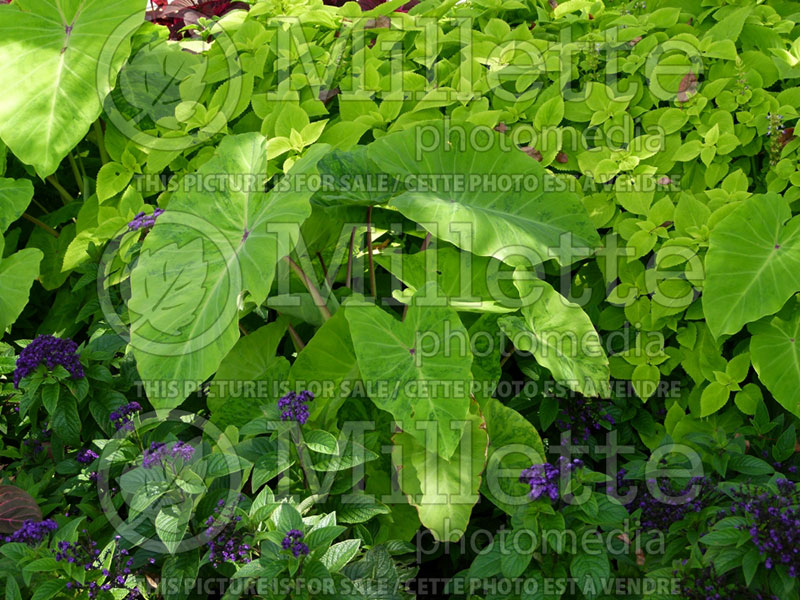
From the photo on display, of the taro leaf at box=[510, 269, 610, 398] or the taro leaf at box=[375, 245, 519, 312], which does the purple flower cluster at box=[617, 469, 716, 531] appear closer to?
the taro leaf at box=[510, 269, 610, 398]

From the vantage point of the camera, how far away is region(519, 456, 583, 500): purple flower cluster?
161 centimetres

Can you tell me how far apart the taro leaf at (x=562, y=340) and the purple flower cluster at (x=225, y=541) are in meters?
0.70

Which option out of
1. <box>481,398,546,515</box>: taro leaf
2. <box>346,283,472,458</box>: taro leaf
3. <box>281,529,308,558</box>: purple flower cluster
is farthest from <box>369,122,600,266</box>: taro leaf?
<box>281,529,308,558</box>: purple flower cluster

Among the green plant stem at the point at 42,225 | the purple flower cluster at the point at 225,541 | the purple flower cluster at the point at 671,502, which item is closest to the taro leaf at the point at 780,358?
the purple flower cluster at the point at 671,502

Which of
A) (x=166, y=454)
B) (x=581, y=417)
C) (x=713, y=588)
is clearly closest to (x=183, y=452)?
(x=166, y=454)

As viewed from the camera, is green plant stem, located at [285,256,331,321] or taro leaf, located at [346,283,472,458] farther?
green plant stem, located at [285,256,331,321]

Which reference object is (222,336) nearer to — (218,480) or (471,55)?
(218,480)

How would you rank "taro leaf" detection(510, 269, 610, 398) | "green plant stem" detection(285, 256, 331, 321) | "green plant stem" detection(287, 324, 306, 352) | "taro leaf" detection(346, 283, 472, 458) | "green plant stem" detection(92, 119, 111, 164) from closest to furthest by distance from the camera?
1. "taro leaf" detection(346, 283, 472, 458)
2. "taro leaf" detection(510, 269, 610, 398)
3. "green plant stem" detection(285, 256, 331, 321)
4. "green plant stem" detection(287, 324, 306, 352)
5. "green plant stem" detection(92, 119, 111, 164)

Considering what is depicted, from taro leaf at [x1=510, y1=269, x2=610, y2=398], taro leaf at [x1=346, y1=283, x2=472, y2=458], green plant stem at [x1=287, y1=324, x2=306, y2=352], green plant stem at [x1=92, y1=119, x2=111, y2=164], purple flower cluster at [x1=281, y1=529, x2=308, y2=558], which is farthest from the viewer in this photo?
green plant stem at [x1=92, y1=119, x2=111, y2=164]

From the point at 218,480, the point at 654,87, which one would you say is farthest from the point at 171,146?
the point at 654,87

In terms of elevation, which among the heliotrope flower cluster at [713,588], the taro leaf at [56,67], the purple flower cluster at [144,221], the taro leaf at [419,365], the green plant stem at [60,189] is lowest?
the heliotrope flower cluster at [713,588]

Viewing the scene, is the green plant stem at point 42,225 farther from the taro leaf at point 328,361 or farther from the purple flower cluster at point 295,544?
the purple flower cluster at point 295,544

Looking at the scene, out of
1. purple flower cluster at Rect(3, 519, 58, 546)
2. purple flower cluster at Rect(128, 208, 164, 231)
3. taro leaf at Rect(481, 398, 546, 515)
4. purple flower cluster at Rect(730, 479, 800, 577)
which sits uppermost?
purple flower cluster at Rect(128, 208, 164, 231)

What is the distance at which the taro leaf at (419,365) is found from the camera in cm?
161
